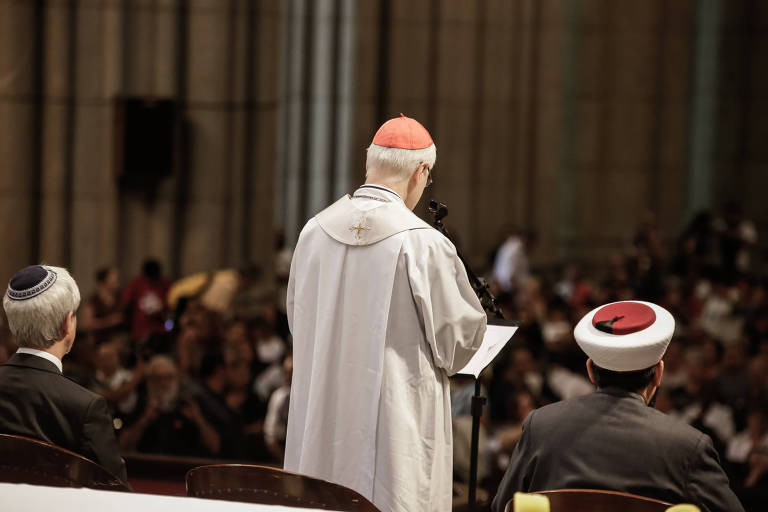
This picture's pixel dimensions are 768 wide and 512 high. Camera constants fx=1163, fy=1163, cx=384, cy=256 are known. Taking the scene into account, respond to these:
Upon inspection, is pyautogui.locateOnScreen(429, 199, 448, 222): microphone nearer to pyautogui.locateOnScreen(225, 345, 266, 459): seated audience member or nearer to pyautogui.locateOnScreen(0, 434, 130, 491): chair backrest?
pyautogui.locateOnScreen(0, 434, 130, 491): chair backrest

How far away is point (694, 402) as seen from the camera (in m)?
9.45

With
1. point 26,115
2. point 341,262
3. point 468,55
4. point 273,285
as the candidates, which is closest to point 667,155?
point 468,55

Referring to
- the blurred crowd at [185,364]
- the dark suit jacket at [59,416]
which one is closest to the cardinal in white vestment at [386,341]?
the dark suit jacket at [59,416]

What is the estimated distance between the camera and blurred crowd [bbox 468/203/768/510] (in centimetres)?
861

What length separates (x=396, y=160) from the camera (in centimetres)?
446

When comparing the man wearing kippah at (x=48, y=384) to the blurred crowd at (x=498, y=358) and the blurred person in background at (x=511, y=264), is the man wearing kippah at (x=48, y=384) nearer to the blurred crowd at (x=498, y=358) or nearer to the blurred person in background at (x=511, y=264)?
the blurred crowd at (x=498, y=358)

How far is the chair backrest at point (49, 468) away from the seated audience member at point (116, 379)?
15.4ft

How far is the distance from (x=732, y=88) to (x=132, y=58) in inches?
381

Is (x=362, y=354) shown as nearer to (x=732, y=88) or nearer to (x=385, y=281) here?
(x=385, y=281)

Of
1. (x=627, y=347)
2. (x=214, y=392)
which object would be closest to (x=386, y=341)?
(x=627, y=347)

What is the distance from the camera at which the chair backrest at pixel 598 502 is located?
3.11 meters

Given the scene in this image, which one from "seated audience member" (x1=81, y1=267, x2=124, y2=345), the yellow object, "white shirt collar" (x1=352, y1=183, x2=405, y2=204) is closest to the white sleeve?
"white shirt collar" (x1=352, y1=183, x2=405, y2=204)

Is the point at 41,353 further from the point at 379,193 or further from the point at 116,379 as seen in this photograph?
the point at 116,379

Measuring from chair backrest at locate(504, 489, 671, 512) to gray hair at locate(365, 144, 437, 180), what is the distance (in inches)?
65.9
